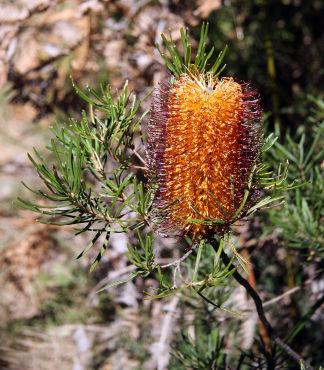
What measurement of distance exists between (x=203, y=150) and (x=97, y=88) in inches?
45.1

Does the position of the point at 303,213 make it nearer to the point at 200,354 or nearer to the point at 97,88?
the point at 200,354

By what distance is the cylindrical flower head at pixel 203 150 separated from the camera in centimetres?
42

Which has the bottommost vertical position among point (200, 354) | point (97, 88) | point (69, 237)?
point (200, 354)

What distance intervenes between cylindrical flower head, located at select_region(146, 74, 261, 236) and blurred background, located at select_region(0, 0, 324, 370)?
70 centimetres

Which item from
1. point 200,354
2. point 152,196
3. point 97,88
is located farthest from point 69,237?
point 152,196

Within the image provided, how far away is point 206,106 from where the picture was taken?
0.42m

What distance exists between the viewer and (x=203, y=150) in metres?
0.42

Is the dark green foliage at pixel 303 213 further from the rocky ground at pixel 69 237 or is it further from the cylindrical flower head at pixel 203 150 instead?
the rocky ground at pixel 69 237

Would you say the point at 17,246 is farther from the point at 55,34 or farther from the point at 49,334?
the point at 55,34

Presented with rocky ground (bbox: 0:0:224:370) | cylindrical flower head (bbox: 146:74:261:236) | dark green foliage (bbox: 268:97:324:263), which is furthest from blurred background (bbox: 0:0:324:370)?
cylindrical flower head (bbox: 146:74:261:236)

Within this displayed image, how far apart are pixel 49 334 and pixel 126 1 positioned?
1280mm

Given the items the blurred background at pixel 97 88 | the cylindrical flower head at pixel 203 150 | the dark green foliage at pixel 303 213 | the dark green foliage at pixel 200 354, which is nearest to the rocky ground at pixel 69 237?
the blurred background at pixel 97 88

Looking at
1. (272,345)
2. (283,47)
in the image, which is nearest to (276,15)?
(283,47)

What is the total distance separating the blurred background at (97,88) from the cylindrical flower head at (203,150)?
2.31 feet
